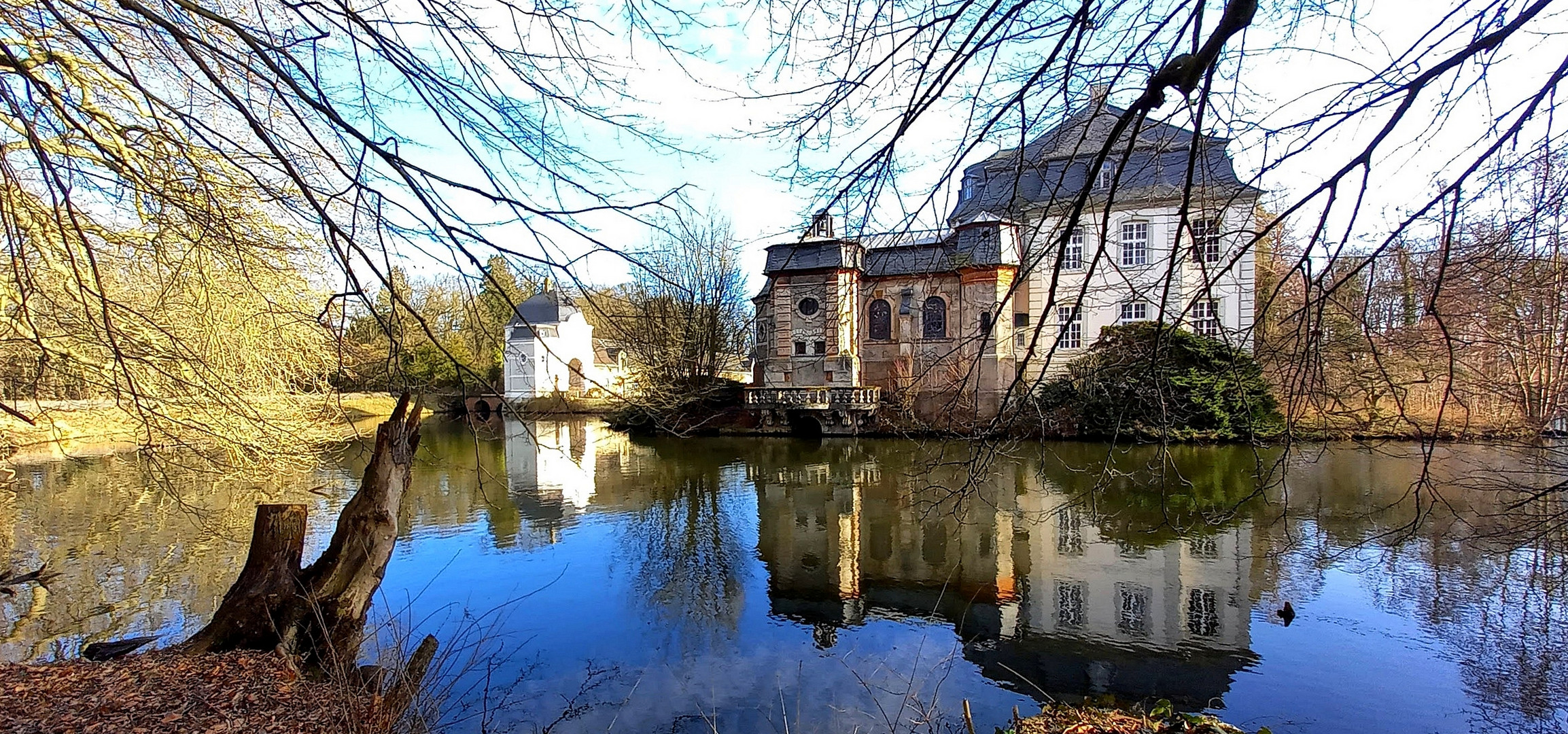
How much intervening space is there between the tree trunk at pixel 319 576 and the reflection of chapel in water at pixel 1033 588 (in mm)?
3224

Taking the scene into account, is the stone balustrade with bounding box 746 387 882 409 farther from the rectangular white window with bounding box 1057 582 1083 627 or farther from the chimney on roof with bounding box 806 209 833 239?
the chimney on roof with bounding box 806 209 833 239

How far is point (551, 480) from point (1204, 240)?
43.2 ft

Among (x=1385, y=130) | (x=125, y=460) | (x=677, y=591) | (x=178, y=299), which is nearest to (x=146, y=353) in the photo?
(x=178, y=299)

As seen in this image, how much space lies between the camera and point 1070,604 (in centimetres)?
674

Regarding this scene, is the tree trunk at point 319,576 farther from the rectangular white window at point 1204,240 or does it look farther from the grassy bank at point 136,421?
the rectangular white window at point 1204,240

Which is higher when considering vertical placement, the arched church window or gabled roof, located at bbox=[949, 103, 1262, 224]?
the arched church window

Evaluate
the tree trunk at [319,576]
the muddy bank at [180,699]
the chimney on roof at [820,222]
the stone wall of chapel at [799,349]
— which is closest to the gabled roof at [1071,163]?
the chimney on roof at [820,222]

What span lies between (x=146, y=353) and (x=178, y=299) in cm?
162

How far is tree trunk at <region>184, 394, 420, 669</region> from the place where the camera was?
181 inches

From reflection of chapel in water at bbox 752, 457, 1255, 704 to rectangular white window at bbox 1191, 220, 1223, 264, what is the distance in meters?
1.41

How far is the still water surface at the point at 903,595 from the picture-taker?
4699mm

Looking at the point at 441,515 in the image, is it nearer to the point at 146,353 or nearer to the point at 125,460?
the point at 146,353

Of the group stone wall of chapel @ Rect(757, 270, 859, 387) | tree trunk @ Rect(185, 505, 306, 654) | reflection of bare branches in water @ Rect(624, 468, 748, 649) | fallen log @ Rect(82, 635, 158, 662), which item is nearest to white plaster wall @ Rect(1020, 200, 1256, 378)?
reflection of bare branches in water @ Rect(624, 468, 748, 649)

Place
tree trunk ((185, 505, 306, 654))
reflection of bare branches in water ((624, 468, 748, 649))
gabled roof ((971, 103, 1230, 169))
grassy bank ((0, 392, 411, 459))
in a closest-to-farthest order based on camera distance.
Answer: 1. gabled roof ((971, 103, 1230, 169))
2. tree trunk ((185, 505, 306, 654))
3. grassy bank ((0, 392, 411, 459))
4. reflection of bare branches in water ((624, 468, 748, 649))
